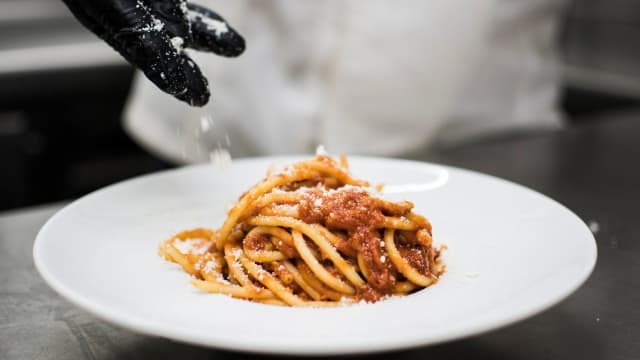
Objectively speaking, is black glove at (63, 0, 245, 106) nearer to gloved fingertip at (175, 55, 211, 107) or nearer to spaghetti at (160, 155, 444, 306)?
gloved fingertip at (175, 55, 211, 107)

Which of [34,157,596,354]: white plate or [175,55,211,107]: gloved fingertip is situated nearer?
[34,157,596,354]: white plate

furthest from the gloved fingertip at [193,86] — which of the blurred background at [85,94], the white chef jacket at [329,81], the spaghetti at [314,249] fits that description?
the blurred background at [85,94]

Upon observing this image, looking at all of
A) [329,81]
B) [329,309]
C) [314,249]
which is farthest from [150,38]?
[329,81]

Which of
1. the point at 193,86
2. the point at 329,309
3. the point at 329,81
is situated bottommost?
the point at 329,81

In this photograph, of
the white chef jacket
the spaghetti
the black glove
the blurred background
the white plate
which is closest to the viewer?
the white plate

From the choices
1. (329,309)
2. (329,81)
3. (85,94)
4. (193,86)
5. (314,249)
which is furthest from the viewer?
(85,94)

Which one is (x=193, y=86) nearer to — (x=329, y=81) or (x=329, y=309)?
(x=329, y=309)

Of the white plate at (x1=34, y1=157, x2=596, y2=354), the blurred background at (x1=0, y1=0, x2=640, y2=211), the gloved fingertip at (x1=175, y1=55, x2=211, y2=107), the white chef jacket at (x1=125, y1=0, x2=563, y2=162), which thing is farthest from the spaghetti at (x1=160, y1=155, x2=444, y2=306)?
the blurred background at (x1=0, y1=0, x2=640, y2=211)
